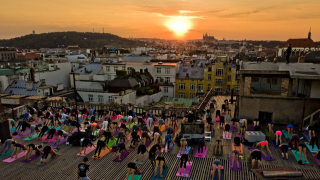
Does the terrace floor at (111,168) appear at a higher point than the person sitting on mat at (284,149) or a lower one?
lower

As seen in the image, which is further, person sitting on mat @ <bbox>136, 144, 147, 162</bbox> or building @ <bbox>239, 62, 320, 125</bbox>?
building @ <bbox>239, 62, 320, 125</bbox>

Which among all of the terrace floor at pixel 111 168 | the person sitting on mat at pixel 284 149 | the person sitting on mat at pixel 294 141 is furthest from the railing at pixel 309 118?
the person sitting on mat at pixel 284 149

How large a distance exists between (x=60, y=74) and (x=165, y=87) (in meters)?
30.0

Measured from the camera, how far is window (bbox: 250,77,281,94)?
24.9 metres

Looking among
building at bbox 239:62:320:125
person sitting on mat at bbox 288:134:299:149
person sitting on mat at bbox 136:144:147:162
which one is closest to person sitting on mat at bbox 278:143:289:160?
person sitting on mat at bbox 288:134:299:149

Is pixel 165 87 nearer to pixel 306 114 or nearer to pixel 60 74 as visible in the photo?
pixel 60 74

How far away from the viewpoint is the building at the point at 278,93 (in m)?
24.0

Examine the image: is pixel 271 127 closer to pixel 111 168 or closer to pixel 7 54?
pixel 111 168

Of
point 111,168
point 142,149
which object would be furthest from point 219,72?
point 111,168

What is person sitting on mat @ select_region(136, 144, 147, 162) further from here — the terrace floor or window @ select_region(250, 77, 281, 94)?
window @ select_region(250, 77, 281, 94)

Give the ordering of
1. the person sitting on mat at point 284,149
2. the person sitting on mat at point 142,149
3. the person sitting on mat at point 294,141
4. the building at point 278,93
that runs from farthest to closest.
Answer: the building at point 278,93
the person sitting on mat at point 294,141
the person sitting on mat at point 284,149
the person sitting on mat at point 142,149

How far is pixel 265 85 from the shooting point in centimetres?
2519

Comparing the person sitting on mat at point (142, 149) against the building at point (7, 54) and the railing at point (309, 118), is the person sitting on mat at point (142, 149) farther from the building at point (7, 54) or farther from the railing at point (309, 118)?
the building at point (7, 54)

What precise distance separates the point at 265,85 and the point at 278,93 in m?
1.57
